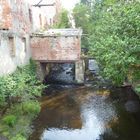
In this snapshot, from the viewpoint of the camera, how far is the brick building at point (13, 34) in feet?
74.7

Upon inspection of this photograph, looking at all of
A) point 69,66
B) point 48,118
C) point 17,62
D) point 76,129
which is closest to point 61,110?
point 48,118

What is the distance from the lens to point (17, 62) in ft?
86.2

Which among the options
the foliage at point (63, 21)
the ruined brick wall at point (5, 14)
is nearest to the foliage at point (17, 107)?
the ruined brick wall at point (5, 14)

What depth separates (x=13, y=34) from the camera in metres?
25.1

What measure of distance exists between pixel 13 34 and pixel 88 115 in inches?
347

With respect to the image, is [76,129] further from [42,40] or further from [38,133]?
[42,40]

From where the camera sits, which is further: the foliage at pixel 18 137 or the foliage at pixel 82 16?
the foliage at pixel 82 16

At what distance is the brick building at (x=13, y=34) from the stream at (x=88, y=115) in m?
3.86

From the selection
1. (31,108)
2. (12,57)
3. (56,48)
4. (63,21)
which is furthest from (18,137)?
(63,21)

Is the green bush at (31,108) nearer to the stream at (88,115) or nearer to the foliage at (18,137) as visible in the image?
the stream at (88,115)

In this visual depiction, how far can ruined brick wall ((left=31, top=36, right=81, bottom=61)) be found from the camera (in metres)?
30.1

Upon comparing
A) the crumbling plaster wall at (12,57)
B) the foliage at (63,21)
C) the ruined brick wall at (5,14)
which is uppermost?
the ruined brick wall at (5,14)

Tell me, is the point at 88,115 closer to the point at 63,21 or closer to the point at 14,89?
the point at 14,89

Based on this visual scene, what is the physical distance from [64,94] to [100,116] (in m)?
6.59
